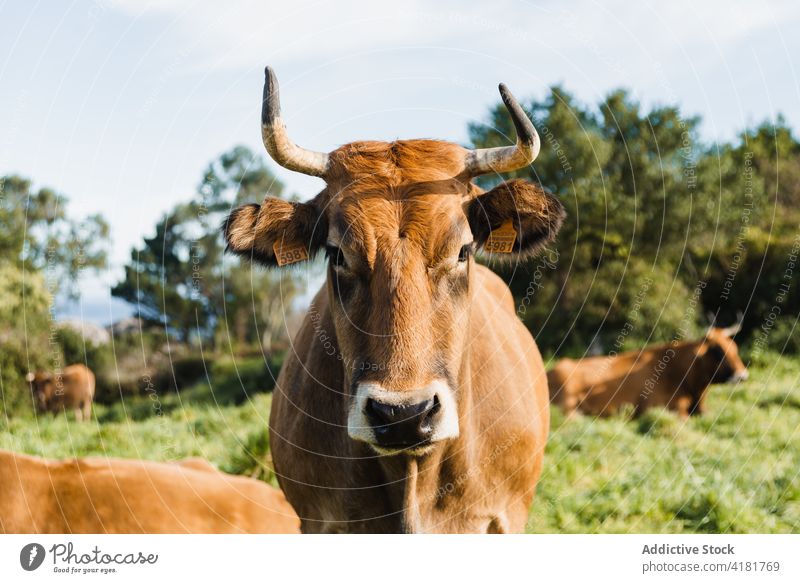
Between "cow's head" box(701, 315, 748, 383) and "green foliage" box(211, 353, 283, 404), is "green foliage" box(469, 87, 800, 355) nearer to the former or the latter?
"cow's head" box(701, 315, 748, 383)

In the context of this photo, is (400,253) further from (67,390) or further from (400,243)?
(67,390)

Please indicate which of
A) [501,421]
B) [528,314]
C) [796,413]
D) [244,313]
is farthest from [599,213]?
[244,313]

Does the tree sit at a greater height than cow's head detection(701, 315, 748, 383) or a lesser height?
greater

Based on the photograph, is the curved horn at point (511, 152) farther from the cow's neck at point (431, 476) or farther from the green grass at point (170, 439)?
the green grass at point (170, 439)

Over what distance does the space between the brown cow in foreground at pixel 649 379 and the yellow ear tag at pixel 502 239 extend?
10.7m

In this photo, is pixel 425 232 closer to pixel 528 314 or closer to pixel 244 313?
pixel 528 314

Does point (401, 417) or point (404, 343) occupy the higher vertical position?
point (404, 343)

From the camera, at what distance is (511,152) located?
4.75m

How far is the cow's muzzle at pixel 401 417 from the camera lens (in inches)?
148

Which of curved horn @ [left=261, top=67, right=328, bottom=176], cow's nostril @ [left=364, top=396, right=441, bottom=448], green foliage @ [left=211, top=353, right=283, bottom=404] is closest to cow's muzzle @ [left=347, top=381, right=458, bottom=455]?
cow's nostril @ [left=364, top=396, right=441, bottom=448]

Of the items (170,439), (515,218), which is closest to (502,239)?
(515,218)

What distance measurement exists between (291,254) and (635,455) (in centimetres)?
625
